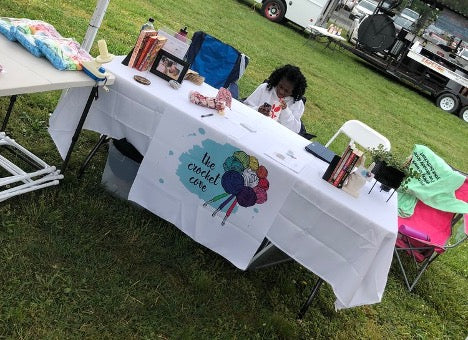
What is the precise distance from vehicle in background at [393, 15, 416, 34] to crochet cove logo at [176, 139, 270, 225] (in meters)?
12.1

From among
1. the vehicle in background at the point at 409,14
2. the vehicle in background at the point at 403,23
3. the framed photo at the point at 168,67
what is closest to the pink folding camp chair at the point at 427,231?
the framed photo at the point at 168,67

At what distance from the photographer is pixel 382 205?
2.69 m

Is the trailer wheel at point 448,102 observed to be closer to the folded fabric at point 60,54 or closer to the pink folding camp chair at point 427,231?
the pink folding camp chair at point 427,231

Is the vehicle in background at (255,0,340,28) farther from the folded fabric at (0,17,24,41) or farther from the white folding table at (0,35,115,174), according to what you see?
the folded fabric at (0,17,24,41)

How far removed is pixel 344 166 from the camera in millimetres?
2576

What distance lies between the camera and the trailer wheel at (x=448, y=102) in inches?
494

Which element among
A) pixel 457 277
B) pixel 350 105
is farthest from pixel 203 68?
pixel 350 105

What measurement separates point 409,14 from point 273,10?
4.33 m

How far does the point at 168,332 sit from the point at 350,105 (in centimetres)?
714

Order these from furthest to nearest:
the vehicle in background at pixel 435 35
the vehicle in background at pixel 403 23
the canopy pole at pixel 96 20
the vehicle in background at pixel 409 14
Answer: the vehicle in background at pixel 409 14, the vehicle in background at pixel 403 23, the vehicle in background at pixel 435 35, the canopy pole at pixel 96 20

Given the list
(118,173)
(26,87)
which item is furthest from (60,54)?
(118,173)

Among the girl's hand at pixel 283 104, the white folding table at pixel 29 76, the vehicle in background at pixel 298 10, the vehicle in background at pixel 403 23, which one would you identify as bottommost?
the white folding table at pixel 29 76

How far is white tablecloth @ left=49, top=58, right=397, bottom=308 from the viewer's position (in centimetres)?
249

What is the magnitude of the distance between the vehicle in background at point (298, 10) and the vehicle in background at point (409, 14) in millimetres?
2499
